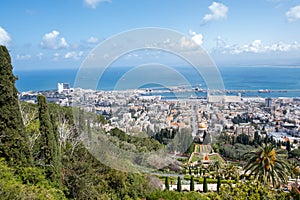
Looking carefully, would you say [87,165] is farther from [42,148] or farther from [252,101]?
[252,101]

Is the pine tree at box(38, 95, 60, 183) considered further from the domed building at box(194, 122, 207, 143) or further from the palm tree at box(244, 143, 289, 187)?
the palm tree at box(244, 143, 289, 187)

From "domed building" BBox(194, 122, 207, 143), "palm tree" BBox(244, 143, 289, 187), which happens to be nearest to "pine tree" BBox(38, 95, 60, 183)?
"domed building" BBox(194, 122, 207, 143)

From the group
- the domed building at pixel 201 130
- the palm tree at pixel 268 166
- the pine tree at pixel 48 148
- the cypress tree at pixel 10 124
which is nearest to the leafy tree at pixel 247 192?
the domed building at pixel 201 130

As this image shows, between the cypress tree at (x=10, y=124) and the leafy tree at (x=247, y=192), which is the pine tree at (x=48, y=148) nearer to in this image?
the cypress tree at (x=10, y=124)

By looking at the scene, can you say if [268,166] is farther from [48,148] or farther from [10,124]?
[10,124]

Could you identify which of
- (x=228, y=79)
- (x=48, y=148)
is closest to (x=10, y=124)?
(x=48, y=148)

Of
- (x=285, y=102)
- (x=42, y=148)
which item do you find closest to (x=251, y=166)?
(x=42, y=148)

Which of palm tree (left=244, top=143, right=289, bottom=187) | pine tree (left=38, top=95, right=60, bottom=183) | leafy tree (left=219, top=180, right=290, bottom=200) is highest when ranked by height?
pine tree (left=38, top=95, right=60, bottom=183)
